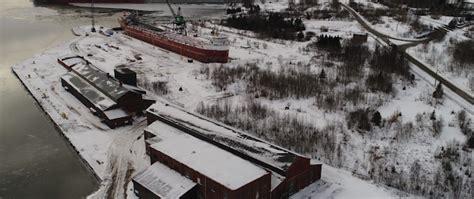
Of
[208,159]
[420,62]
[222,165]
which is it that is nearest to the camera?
[222,165]

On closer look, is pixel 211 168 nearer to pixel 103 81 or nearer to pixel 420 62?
pixel 103 81

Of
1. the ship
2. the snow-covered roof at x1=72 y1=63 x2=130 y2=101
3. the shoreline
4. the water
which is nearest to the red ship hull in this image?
the ship

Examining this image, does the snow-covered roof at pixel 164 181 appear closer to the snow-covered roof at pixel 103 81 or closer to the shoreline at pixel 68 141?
the shoreline at pixel 68 141

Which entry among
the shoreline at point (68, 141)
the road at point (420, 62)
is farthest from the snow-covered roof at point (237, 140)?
the road at point (420, 62)

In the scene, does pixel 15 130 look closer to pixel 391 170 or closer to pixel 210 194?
pixel 210 194

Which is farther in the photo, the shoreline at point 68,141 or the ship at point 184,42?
the ship at point 184,42

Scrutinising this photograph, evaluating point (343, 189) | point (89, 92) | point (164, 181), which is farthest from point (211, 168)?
point (89, 92)
